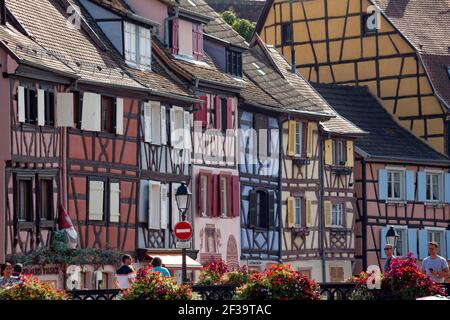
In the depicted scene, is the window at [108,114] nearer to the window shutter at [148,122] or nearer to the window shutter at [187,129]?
the window shutter at [148,122]

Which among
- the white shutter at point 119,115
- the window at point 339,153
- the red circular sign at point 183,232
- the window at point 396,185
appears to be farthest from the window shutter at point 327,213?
the red circular sign at point 183,232

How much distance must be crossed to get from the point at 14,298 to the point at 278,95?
40.0 meters

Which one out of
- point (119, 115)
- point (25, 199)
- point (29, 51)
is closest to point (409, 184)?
point (119, 115)

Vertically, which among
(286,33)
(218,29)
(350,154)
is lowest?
(350,154)

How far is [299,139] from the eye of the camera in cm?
7219

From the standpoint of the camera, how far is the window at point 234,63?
2621 inches

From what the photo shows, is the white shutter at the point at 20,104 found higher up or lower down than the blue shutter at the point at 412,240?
higher up

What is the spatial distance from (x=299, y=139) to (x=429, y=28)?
16.2 metres

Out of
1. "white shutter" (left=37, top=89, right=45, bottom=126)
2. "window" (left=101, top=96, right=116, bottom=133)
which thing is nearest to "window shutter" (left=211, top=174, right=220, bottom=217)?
"window" (left=101, top=96, right=116, bottom=133)

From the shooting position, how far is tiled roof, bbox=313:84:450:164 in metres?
79.6

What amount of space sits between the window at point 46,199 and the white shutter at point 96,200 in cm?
248

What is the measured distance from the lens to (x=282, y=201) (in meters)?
70.6

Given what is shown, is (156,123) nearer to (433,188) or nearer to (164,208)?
(164,208)

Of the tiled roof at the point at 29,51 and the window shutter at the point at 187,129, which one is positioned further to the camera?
the window shutter at the point at 187,129
